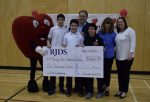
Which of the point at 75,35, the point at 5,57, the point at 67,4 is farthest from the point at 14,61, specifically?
the point at 75,35

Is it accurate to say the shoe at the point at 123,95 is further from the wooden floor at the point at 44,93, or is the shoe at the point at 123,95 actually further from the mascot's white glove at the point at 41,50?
the mascot's white glove at the point at 41,50

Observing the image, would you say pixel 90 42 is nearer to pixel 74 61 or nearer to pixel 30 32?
pixel 74 61

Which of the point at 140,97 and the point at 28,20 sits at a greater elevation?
the point at 28,20

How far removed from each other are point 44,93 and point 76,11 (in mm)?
2620

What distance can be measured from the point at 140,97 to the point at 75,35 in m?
1.49

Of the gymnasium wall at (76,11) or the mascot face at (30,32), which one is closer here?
the mascot face at (30,32)

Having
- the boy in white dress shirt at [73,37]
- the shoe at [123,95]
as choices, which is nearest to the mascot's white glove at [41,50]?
the boy in white dress shirt at [73,37]

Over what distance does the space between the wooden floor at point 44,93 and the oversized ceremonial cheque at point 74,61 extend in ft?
1.27

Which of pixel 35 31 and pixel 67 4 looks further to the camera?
pixel 67 4

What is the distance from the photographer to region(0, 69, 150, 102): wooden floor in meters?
4.34

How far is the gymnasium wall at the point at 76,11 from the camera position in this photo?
6402 mm

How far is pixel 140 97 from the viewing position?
452cm

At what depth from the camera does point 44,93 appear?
4707 millimetres

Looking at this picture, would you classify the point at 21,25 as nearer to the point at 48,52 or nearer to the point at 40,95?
the point at 48,52
